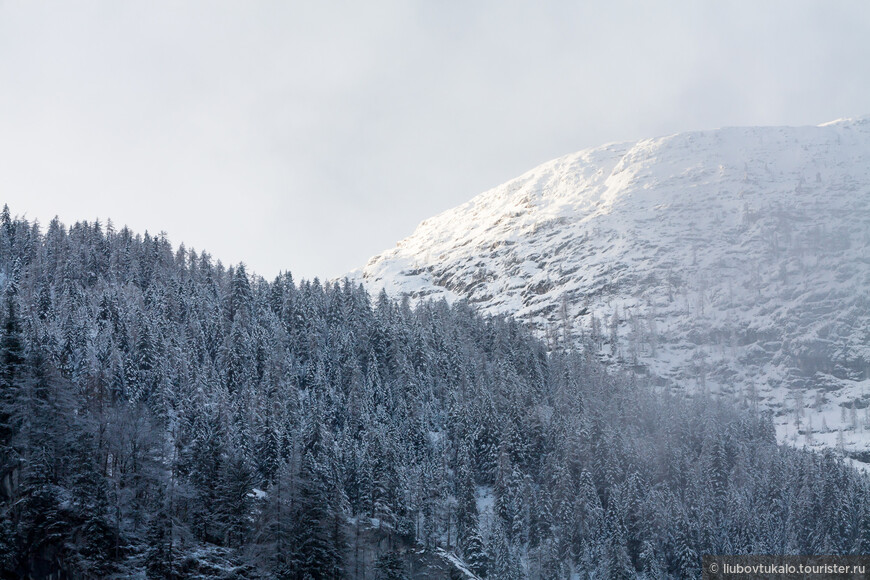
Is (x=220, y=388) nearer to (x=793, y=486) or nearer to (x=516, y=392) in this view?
(x=516, y=392)

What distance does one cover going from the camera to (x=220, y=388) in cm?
11212

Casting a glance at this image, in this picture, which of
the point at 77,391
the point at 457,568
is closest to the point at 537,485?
the point at 457,568

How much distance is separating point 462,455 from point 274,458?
35.9 m

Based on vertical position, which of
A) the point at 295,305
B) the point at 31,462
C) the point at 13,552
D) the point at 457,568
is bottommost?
the point at 457,568

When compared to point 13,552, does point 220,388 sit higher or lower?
higher

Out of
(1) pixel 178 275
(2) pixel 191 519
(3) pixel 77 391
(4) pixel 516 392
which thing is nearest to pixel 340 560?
(2) pixel 191 519

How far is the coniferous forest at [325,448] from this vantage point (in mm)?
77938

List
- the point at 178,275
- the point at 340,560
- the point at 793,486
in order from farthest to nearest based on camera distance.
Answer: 1. the point at 178,275
2. the point at 793,486
3. the point at 340,560

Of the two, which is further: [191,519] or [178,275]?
[178,275]

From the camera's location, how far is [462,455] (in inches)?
5030

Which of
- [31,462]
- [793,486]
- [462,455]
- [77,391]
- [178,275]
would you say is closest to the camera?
[31,462]

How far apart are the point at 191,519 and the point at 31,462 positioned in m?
17.3

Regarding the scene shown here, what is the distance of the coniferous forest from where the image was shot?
7794 cm

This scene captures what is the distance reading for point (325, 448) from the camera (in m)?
106
